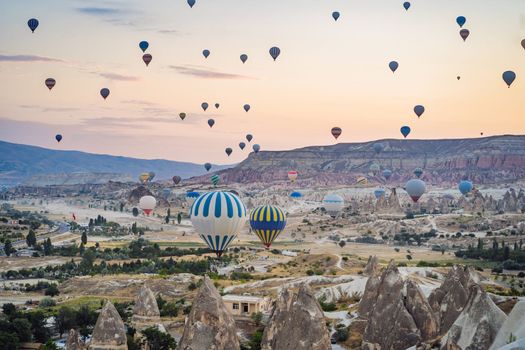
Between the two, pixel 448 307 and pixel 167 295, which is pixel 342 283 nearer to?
pixel 167 295

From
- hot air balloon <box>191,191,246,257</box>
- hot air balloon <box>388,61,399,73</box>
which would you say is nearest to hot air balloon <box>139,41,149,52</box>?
hot air balloon <box>388,61,399,73</box>

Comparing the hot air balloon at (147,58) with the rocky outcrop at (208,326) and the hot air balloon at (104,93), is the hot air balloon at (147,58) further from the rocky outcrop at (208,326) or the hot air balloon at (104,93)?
the rocky outcrop at (208,326)

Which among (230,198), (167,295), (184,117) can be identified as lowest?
(167,295)

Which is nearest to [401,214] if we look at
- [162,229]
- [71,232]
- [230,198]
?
[162,229]

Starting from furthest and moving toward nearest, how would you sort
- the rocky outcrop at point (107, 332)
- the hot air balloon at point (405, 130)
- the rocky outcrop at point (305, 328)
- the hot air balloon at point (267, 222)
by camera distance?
1. the hot air balloon at point (405, 130)
2. the hot air balloon at point (267, 222)
3. the rocky outcrop at point (107, 332)
4. the rocky outcrop at point (305, 328)

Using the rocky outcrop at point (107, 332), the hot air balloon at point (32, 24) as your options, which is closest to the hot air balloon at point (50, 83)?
the hot air balloon at point (32, 24)

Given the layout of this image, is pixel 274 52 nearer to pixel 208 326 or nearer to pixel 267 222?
pixel 267 222

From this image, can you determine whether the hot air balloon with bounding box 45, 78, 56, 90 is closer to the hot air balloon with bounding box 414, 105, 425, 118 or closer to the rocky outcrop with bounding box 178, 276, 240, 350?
the hot air balloon with bounding box 414, 105, 425, 118
